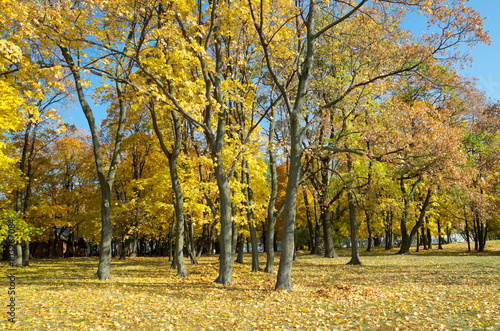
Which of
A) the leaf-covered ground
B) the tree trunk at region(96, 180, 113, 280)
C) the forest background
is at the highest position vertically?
the forest background

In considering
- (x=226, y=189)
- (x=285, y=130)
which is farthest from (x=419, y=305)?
(x=285, y=130)

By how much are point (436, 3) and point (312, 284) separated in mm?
8880

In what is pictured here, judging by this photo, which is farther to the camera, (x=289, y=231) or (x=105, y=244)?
(x=105, y=244)

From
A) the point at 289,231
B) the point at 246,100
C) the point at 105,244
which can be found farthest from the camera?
the point at 246,100

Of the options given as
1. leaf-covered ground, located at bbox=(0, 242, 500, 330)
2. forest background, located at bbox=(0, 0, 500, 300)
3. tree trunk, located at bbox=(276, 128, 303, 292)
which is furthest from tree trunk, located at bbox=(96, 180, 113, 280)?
tree trunk, located at bbox=(276, 128, 303, 292)

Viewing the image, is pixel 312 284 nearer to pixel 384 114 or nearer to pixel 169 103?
pixel 169 103

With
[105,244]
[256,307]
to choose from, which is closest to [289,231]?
[256,307]

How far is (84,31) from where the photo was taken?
36.2ft

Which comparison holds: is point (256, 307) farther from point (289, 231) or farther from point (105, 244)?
point (105, 244)

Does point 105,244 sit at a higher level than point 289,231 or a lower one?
lower

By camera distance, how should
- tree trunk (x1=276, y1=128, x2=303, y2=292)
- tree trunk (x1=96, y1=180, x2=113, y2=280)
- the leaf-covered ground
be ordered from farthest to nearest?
tree trunk (x1=96, y1=180, x2=113, y2=280)
tree trunk (x1=276, y1=128, x2=303, y2=292)
the leaf-covered ground

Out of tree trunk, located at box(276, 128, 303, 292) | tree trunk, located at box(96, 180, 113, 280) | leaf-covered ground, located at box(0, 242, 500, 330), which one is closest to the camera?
leaf-covered ground, located at box(0, 242, 500, 330)

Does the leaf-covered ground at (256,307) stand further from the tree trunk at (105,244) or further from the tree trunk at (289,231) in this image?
the tree trunk at (105,244)

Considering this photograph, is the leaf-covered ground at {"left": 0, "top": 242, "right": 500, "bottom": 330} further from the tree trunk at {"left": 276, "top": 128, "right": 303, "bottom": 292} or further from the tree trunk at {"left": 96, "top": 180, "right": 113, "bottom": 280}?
the tree trunk at {"left": 96, "top": 180, "right": 113, "bottom": 280}
